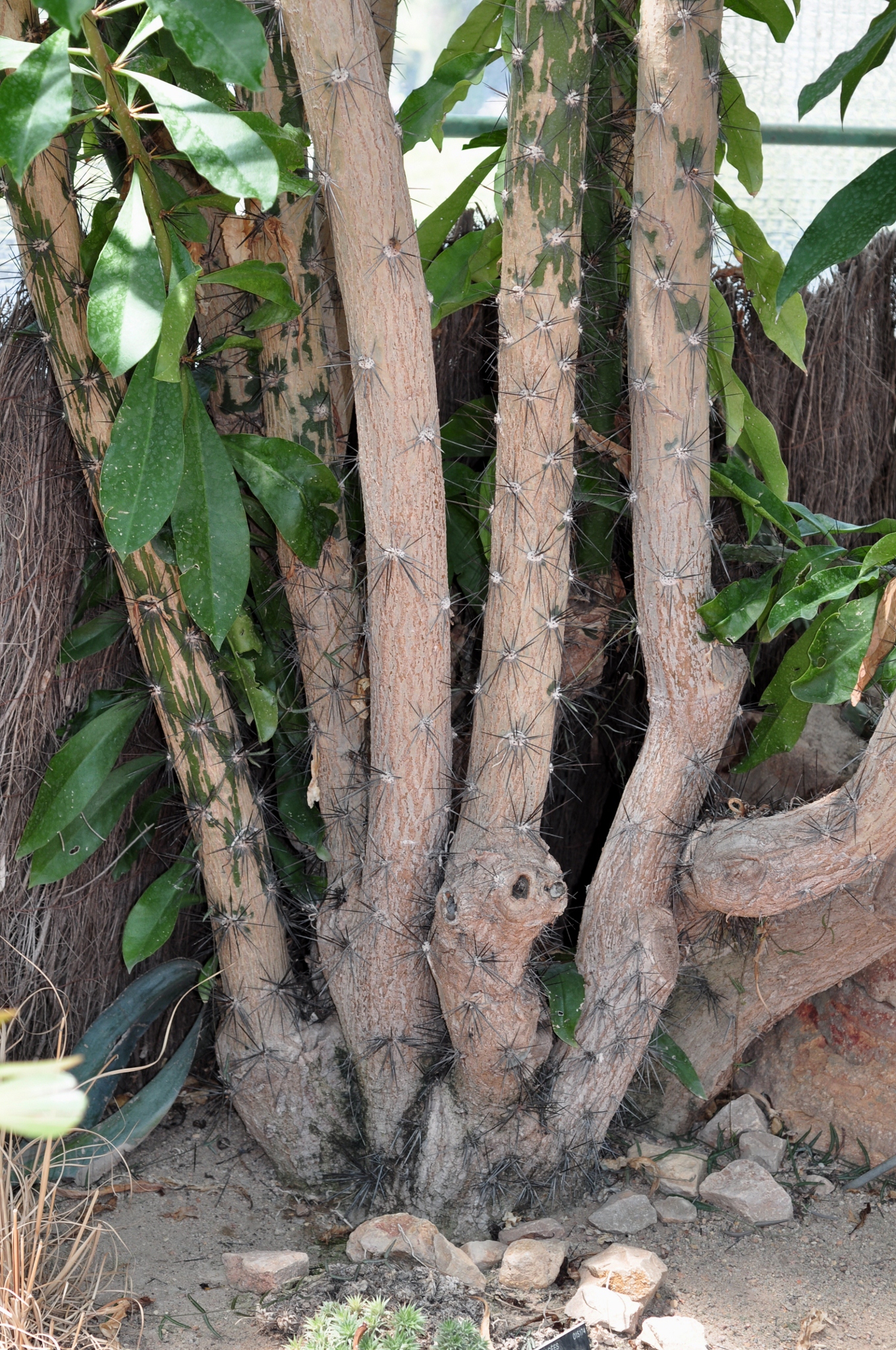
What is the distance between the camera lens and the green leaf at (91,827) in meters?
1.63

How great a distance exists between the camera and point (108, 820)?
1695 millimetres

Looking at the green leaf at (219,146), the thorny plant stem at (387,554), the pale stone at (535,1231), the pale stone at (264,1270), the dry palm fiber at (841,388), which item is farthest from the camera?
the dry palm fiber at (841,388)

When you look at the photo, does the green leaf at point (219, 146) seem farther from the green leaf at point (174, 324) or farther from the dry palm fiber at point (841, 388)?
the dry palm fiber at point (841, 388)

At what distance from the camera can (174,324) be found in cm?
112

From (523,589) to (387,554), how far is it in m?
0.20

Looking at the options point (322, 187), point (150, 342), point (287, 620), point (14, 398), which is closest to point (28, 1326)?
point (287, 620)

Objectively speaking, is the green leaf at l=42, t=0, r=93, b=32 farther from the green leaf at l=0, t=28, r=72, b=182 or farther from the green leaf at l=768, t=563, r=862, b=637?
the green leaf at l=768, t=563, r=862, b=637

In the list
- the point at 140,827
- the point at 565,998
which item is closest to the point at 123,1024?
the point at 140,827

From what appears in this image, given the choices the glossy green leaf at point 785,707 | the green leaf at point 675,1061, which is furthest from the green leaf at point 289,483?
the green leaf at point 675,1061

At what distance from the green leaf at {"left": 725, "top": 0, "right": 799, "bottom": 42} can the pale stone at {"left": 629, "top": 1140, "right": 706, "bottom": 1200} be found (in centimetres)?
175

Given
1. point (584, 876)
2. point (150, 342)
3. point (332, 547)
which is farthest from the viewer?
point (584, 876)

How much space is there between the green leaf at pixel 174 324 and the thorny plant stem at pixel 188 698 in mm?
343

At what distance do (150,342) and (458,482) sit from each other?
75 cm

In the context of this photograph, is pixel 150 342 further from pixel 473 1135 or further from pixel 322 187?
pixel 473 1135
